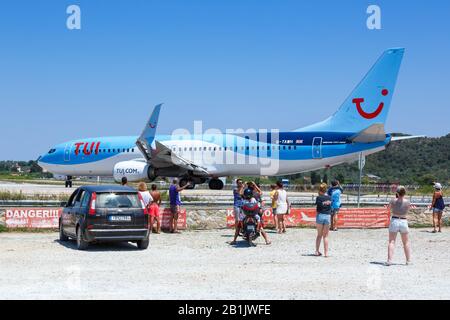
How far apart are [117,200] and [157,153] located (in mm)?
19930

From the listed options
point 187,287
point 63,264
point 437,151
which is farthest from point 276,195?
point 437,151

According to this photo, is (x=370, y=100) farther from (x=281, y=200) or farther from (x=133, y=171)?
(x=281, y=200)

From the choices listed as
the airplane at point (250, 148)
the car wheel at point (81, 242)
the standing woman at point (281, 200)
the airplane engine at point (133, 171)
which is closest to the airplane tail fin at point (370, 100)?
the airplane at point (250, 148)

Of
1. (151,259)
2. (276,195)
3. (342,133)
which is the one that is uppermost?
(342,133)

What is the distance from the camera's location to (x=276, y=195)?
719 inches

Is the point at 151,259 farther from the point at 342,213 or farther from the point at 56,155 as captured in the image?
the point at 56,155

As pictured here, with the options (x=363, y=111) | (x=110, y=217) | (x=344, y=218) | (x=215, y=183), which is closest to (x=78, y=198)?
(x=110, y=217)

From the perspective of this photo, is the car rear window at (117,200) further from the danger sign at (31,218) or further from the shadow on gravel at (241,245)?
the danger sign at (31,218)

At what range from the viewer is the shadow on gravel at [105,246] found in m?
14.7

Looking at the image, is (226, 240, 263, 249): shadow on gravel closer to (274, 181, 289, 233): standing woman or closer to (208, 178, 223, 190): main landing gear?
(274, 181, 289, 233): standing woman

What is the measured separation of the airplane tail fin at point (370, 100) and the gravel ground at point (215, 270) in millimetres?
15348

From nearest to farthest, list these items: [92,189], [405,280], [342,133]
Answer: [405,280]
[92,189]
[342,133]

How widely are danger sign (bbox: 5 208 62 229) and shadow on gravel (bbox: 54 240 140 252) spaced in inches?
118

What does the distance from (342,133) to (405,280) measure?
70.5 feet
